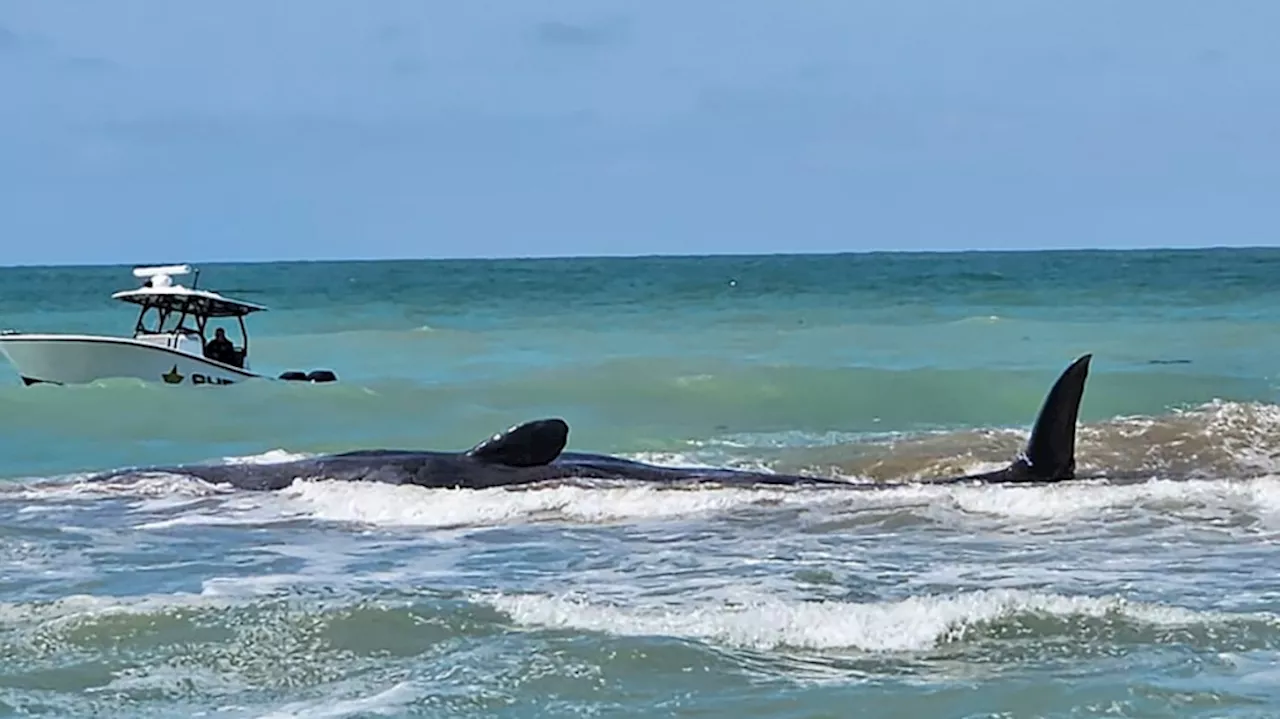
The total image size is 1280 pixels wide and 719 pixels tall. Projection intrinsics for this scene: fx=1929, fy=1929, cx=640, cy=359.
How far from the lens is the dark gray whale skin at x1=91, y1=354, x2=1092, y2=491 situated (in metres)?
13.9

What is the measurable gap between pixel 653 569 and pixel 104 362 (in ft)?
58.5

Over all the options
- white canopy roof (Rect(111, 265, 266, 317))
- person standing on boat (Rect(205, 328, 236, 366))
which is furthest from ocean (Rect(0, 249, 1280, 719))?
white canopy roof (Rect(111, 265, 266, 317))

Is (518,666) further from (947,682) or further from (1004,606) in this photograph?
(1004,606)

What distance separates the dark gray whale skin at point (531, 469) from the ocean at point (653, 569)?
Answer: 28cm

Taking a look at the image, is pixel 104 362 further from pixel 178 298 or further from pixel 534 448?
pixel 534 448

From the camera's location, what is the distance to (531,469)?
14141 mm

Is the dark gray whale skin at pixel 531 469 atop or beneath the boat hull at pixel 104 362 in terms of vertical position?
beneath

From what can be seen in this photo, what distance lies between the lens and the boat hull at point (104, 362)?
26.0 m

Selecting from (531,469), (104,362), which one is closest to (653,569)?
(531,469)

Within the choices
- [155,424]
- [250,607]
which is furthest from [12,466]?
[250,607]

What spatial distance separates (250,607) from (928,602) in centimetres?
322

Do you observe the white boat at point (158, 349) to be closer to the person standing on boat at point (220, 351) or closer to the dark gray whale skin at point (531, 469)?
the person standing on boat at point (220, 351)

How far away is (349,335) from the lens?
48906mm

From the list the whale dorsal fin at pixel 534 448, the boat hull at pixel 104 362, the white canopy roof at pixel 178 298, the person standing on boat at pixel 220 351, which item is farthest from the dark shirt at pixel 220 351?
the whale dorsal fin at pixel 534 448
